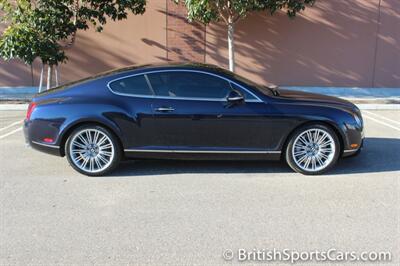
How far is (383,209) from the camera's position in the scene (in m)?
4.55

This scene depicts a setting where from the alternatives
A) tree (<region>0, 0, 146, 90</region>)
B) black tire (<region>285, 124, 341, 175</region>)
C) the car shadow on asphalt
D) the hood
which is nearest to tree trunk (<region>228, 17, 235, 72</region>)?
tree (<region>0, 0, 146, 90</region>)

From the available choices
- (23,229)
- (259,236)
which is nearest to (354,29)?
(259,236)

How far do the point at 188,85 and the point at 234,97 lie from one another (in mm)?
615

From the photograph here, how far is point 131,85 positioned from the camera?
5.58 meters

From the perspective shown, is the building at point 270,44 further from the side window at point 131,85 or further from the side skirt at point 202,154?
the side skirt at point 202,154

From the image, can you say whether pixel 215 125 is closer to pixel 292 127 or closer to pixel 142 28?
pixel 292 127

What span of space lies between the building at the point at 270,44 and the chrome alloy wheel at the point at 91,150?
293 inches

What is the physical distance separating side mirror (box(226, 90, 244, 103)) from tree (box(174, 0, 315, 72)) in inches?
215

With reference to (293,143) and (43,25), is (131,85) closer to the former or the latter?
(293,143)

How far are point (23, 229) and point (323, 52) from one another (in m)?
10.7

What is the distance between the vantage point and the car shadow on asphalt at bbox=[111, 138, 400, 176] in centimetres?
578

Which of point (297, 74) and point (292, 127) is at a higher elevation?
point (297, 74)

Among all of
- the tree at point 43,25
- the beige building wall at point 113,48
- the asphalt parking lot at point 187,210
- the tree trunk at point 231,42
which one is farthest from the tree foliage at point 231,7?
the asphalt parking lot at point 187,210

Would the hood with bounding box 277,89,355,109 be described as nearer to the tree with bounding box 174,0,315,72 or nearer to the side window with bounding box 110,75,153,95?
the side window with bounding box 110,75,153,95
